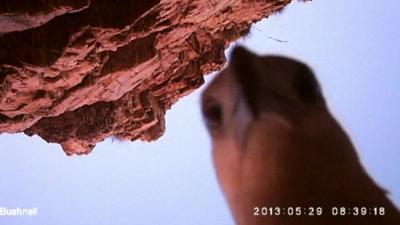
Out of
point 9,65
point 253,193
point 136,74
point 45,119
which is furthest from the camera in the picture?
point 45,119

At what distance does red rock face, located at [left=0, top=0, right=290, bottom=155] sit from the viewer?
1.30m

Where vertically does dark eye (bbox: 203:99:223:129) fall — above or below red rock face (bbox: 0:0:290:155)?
below

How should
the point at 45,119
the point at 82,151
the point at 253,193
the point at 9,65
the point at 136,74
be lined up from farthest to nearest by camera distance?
the point at 82,151
the point at 45,119
the point at 136,74
the point at 253,193
the point at 9,65

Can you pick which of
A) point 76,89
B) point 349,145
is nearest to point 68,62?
point 76,89

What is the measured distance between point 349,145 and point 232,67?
43 centimetres

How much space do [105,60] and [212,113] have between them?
378 millimetres

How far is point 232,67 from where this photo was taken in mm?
1729

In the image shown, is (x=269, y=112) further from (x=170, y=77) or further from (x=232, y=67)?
(x=170, y=77)

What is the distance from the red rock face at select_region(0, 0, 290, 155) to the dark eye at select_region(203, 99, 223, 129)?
210mm

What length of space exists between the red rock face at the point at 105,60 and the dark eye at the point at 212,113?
210 mm

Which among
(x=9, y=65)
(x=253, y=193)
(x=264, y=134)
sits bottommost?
(x=253, y=193)

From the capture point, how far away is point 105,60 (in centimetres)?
151

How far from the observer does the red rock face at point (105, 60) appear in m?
1.30

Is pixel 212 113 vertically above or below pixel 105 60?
below
